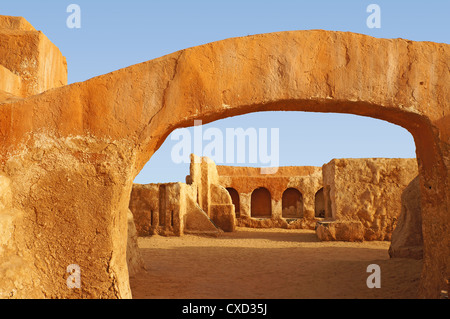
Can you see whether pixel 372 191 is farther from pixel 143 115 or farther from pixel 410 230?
pixel 143 115

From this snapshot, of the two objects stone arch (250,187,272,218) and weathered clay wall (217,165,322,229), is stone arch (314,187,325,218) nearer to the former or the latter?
weathered clay wall (217,165,322,229)

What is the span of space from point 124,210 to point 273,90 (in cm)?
193

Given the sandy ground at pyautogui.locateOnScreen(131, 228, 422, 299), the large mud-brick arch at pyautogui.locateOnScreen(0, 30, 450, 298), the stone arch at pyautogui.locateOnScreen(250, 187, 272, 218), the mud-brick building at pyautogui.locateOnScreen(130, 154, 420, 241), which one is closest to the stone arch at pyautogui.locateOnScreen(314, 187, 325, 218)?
the stone arch at pyautogui.locateOnScreen(250, 187, 272, 218)

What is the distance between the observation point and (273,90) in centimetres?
353

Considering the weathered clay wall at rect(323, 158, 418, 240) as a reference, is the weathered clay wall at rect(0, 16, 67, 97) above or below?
above

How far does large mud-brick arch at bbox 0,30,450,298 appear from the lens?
341 cm

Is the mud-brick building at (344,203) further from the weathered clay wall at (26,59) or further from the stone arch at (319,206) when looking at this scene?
the stone arch at (319,206)

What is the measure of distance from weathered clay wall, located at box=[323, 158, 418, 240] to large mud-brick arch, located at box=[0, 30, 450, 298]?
706cm

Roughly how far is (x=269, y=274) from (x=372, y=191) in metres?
6.07

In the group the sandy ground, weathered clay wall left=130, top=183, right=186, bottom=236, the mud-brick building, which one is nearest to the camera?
the sandy ground

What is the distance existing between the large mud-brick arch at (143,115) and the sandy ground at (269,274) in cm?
126

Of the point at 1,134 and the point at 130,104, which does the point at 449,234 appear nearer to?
the point at 130,104

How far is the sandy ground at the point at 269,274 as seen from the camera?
459cm
